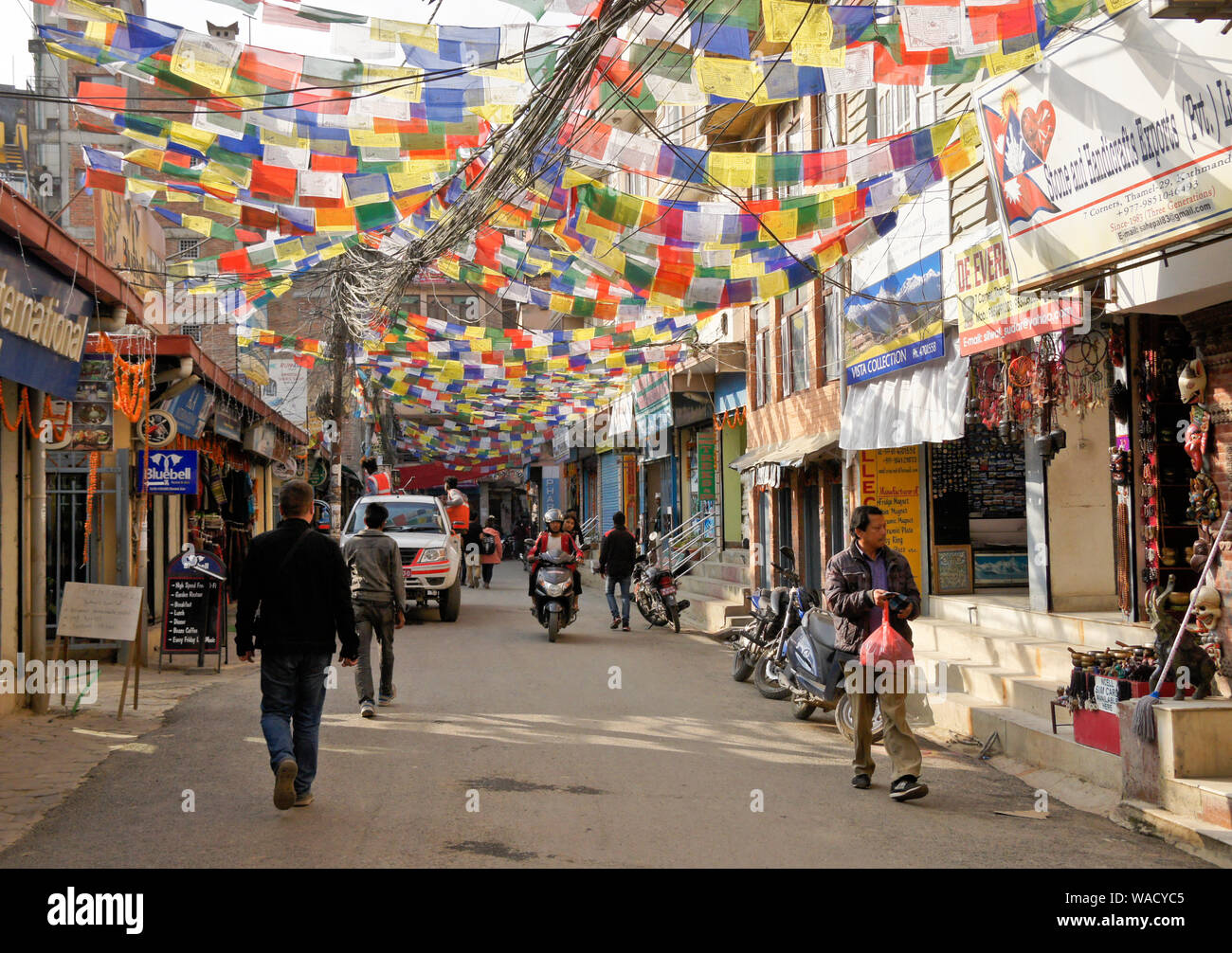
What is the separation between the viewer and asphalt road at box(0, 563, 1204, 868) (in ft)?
18.7

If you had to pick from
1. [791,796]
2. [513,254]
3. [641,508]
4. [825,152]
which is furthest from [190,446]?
[641,508]

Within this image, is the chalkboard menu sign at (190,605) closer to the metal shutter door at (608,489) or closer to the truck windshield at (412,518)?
the truck windshield at (412,518)

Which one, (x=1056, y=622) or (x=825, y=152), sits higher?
(x=825, y=152)

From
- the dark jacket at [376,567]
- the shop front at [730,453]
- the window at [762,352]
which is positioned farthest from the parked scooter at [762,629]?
the shop front at [730,453]

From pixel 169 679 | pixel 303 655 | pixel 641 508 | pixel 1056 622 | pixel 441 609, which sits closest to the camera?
pixel 303 655

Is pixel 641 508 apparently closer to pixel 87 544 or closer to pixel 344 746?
pixel 87 544

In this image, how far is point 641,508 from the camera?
32656 mm

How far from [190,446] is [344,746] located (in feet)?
31.9

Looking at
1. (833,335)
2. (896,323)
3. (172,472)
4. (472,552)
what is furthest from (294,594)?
(472,552)

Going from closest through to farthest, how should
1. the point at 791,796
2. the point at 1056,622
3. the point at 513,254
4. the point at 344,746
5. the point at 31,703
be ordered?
the point at 791,796 < the point at 344,746 < the point at 31,703 < the point at 1056,622 < the point at 513,254

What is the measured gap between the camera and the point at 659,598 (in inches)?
720

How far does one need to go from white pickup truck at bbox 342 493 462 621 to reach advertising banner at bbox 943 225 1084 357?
9249mm

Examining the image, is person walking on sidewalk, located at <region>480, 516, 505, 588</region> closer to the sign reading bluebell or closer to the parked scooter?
the sign reading bluebell

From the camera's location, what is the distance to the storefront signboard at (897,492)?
14.8m
